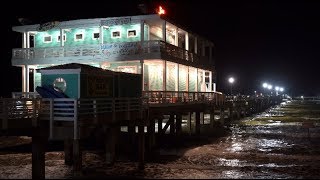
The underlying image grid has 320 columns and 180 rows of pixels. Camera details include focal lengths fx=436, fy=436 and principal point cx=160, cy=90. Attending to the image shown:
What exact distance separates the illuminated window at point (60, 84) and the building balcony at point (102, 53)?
1335cm

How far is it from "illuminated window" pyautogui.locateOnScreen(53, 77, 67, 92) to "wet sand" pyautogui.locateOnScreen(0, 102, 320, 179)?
440 cm

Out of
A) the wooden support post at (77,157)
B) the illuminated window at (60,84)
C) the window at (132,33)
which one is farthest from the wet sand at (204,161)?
the window at (132,33)

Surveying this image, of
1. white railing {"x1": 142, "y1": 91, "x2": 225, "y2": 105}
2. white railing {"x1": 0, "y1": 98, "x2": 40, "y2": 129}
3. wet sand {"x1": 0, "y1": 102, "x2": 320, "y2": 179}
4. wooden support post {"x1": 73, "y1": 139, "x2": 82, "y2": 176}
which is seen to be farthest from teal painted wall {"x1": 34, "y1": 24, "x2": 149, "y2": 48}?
white railing {"x1": 0, "y1": 98, "x2": 40, "y2": 129}

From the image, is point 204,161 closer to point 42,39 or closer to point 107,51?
point 107,51

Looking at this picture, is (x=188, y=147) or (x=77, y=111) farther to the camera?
(x=188, y=147)

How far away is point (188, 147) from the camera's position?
32.0 m

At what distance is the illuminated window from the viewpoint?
1992cm

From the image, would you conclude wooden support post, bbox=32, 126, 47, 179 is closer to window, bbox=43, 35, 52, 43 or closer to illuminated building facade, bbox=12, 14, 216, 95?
illuminated building facade, bbox=12, 14, 216, 95

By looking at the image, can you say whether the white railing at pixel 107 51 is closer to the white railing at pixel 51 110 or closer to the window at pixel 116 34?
the window at pixel 116 34

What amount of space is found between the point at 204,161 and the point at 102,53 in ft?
43.5

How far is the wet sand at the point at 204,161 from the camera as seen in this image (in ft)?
72.0

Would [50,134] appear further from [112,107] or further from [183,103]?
[183,103]

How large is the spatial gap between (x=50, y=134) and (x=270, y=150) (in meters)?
17.9

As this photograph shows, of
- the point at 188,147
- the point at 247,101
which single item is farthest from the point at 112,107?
the point at 247,101
